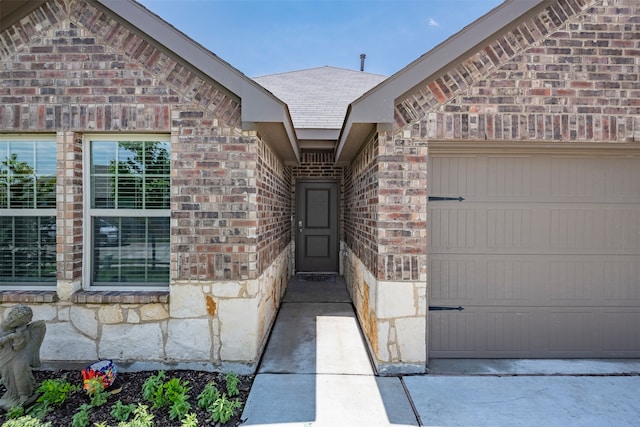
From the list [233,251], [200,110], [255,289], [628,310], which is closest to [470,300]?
[628,310]

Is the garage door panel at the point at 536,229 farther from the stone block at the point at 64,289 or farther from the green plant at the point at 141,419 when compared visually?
the stone block at the point at 64,289

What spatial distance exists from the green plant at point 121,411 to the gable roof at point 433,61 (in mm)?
3114

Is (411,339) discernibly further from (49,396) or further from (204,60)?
(204,60)

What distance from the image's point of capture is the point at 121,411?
2.43m

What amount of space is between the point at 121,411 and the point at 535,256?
164 inches

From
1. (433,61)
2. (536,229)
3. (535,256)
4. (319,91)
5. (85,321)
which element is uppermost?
(319,91)

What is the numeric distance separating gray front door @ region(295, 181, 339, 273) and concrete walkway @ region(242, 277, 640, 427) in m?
3.32

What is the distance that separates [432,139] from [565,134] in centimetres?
130

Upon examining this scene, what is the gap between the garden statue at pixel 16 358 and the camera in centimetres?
253

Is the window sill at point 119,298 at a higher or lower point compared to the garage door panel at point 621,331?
higher

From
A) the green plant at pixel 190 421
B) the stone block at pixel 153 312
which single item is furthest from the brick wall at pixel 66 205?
the green plant at pixel 190 421

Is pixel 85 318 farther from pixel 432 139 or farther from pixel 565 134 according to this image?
pixel 565 134

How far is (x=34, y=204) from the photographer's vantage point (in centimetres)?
322

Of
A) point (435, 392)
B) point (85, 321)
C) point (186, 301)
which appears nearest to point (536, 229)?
point (435, 392)
